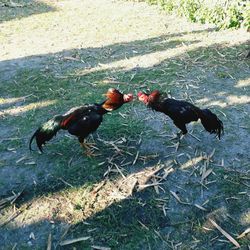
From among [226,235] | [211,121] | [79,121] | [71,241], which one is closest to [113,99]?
[79,121]

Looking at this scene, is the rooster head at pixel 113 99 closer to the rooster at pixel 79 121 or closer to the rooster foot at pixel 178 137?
the rooster at pixel 79 121

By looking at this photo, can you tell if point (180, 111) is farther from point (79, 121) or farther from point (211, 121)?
point (79, 121)

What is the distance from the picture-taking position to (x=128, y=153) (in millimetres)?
5379

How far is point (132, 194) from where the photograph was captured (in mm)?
4625

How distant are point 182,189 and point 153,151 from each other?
93 centimetres

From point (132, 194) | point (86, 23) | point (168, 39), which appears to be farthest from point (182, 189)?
point (86, 23)

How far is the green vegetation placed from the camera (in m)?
9.74

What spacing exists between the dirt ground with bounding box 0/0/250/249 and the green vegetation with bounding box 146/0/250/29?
1.44 ft

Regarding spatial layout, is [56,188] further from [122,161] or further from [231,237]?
[231,237]

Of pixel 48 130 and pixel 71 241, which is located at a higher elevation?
pixel 48 130

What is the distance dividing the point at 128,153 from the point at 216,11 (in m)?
6.91

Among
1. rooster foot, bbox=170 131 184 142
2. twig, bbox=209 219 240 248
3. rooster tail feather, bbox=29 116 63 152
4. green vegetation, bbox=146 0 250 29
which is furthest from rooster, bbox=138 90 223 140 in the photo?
green vegetation, bbox=146 0 250 29

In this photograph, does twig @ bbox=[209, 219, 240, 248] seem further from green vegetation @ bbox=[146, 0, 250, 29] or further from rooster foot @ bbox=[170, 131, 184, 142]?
green vegetation @ bbox=[146, 0, 250, 29]

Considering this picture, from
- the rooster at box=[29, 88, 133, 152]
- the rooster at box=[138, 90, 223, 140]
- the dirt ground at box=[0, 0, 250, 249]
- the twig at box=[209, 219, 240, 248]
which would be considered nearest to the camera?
the twig at box=[209, 219, 240, 248]
